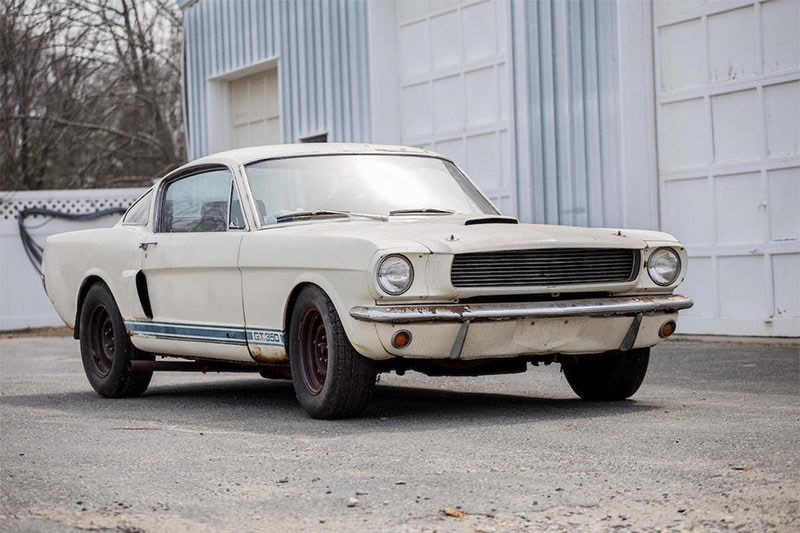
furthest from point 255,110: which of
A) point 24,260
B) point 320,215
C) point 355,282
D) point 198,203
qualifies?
point 355,282

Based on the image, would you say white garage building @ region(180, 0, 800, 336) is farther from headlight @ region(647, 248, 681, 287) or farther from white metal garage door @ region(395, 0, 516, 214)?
headlight @ region(647, 248, 681, 287)

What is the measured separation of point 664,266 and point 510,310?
1.08 meters

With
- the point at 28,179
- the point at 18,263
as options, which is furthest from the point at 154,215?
the point at 28,179

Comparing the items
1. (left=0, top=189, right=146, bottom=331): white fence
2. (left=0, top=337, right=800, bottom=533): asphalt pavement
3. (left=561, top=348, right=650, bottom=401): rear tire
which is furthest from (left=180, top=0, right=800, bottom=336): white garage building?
(left=0, top=189, right=146, bottom=331): white fence

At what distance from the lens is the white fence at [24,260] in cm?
1952

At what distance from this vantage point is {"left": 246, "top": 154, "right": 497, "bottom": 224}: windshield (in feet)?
25.8

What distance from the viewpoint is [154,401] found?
28.6 feet

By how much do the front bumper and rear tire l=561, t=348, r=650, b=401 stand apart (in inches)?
9.5

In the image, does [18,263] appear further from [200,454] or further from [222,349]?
[200,454]

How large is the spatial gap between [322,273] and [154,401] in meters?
2.19

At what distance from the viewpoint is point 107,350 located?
9141 mm

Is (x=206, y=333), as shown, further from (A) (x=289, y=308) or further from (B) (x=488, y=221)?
(B) (x=488, y=221)

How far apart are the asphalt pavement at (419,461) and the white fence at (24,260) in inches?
427

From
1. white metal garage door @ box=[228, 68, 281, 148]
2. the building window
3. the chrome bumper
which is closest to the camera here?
the chrome bumper
